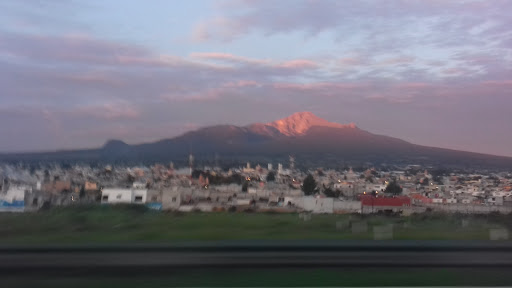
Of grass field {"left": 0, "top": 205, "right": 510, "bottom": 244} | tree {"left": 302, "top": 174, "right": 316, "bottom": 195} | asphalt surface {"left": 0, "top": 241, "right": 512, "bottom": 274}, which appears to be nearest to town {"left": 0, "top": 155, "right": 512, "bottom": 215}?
tree {"left": 302, "top": 174, "right": 316, "bottom": 195}

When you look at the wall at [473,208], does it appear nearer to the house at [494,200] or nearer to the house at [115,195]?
the house at [494,200]

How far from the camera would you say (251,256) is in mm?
8727

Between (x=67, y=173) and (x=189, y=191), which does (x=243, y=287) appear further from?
(x=67, y=173)

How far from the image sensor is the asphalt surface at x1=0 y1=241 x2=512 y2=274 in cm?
796

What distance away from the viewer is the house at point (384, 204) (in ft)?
47.4

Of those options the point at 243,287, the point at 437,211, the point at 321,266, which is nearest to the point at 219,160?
the point at 437,211

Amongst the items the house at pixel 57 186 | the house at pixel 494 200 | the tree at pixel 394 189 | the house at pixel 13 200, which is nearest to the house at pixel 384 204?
the tree at pixel 394 189

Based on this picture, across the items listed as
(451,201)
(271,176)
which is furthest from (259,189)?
(451,201)

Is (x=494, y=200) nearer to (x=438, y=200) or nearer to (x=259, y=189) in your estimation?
(x=438, y=200)

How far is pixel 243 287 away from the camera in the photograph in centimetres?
653

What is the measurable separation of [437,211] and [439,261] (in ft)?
20.9

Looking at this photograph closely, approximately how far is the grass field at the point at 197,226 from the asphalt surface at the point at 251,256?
75.1 inches

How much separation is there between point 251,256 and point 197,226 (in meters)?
4.37

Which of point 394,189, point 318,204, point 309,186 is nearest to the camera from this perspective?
point 318,204
